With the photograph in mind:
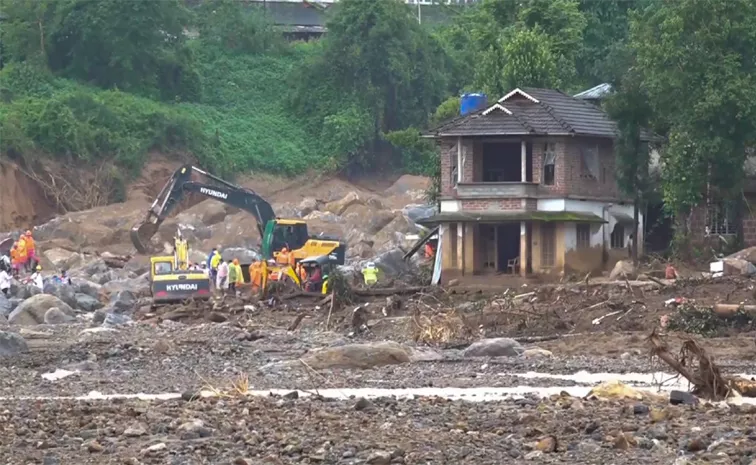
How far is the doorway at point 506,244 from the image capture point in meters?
47.8

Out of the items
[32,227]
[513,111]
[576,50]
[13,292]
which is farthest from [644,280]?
[32,227]

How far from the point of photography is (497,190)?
46719 millimetres

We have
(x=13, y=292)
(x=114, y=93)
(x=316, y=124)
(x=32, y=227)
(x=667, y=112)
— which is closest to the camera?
(x=667, y=112)

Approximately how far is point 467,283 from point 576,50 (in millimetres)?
16939

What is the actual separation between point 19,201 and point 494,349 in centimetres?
4507

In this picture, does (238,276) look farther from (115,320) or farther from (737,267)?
(737,267)

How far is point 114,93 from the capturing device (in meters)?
76.3

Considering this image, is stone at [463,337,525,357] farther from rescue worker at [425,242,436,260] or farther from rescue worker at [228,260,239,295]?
rescue worker at [425,242,436,260]

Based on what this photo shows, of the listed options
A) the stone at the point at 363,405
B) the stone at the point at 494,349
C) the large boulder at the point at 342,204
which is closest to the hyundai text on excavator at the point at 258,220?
the large boulder at the point at 342,204

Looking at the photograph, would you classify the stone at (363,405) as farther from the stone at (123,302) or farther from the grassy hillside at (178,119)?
the grassy hillside at (178,119)

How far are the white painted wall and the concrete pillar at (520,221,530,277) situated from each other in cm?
84

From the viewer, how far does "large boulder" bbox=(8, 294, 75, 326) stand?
40312mm

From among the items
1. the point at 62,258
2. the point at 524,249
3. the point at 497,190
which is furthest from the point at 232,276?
the point at 62,258

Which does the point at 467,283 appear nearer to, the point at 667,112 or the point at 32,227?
the point at 667,112
